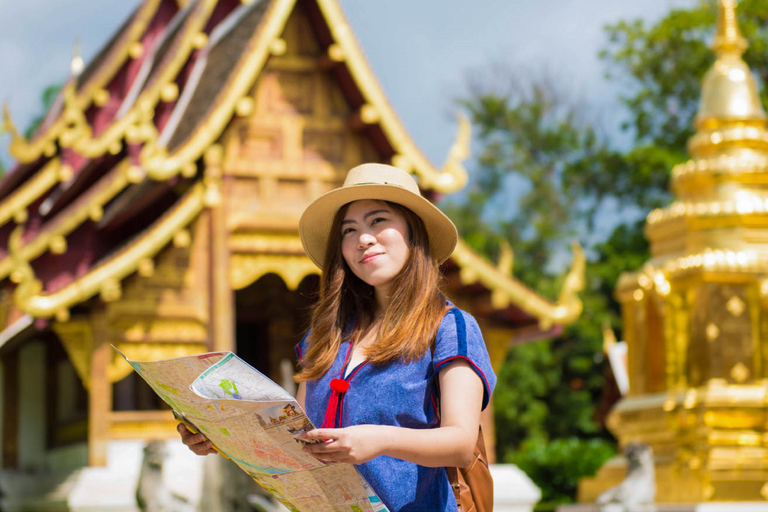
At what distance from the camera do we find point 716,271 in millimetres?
9422

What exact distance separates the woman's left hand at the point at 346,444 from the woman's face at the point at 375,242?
19.4 inches

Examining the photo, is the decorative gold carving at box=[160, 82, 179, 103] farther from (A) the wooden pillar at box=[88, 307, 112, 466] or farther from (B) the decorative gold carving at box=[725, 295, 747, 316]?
(B) the decorative gold carving at box=[725, 295, 747, 316]

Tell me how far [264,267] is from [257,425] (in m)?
7.79

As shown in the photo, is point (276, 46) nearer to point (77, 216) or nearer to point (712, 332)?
point (77, 216)

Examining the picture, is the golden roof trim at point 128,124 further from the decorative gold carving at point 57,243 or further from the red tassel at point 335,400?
the red tassel at point 335,400

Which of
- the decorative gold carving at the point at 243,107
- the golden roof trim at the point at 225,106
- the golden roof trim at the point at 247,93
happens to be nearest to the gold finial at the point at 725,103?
the golden roof trim at the point at 247,93

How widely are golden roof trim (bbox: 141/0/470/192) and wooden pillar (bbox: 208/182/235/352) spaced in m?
0.56

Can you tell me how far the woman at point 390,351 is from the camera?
2021mm

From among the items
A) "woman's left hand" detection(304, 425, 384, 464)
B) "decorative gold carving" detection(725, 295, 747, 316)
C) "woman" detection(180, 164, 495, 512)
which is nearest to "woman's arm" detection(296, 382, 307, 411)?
"woman" detection(180, 164, 495, 512)

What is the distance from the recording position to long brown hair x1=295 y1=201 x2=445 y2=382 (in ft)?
7.22

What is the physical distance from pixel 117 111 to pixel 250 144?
3068 mm

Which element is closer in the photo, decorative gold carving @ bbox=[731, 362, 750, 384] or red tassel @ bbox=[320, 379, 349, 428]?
red tassel @ bbox=[320, 379, 349, 428]

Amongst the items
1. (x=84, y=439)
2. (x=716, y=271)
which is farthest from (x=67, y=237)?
(x=716, y=271)

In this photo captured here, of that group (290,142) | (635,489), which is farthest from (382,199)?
(290,142)
